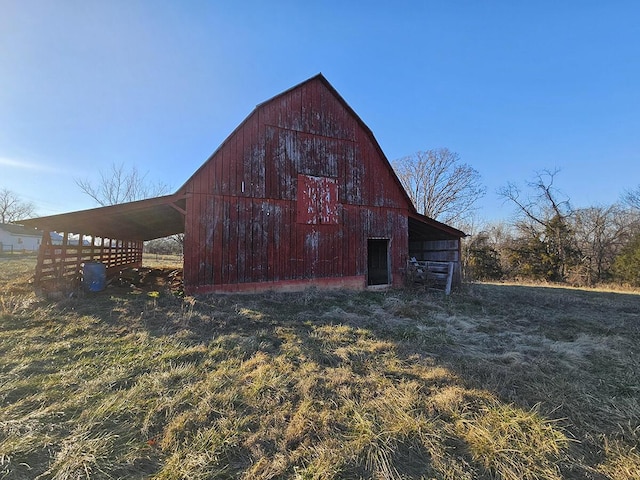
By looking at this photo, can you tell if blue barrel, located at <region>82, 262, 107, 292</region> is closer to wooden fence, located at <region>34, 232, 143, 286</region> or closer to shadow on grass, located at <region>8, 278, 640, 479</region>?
wooden fence, located at <region>34, 232, 143, 286</region>

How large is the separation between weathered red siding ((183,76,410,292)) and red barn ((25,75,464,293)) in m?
0.03

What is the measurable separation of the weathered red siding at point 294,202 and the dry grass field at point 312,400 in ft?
9.91

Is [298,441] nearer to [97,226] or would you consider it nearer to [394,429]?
[394,429]

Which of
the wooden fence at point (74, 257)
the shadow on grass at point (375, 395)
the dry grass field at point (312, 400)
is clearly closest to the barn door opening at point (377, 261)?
the shadow on grass at point (375, 395)

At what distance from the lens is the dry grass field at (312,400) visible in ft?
7.21

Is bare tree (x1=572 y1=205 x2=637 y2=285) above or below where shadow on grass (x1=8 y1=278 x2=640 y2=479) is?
above

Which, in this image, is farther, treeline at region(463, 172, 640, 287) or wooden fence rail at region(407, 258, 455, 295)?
treeline at region(463, 172, 640, 287)

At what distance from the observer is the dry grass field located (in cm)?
220

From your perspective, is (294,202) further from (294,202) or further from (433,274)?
(433,274)

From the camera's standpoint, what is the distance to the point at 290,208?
9719mm

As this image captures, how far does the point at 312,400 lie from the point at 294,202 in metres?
7.37

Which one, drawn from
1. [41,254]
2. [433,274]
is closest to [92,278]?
[41,254]

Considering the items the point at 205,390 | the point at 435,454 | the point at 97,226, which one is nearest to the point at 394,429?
the point at 435,454

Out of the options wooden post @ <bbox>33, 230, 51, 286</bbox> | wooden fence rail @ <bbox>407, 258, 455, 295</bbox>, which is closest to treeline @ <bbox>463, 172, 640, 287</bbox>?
wooden fence rail @ <bbox>407, 258, 455, 295</bbox>
